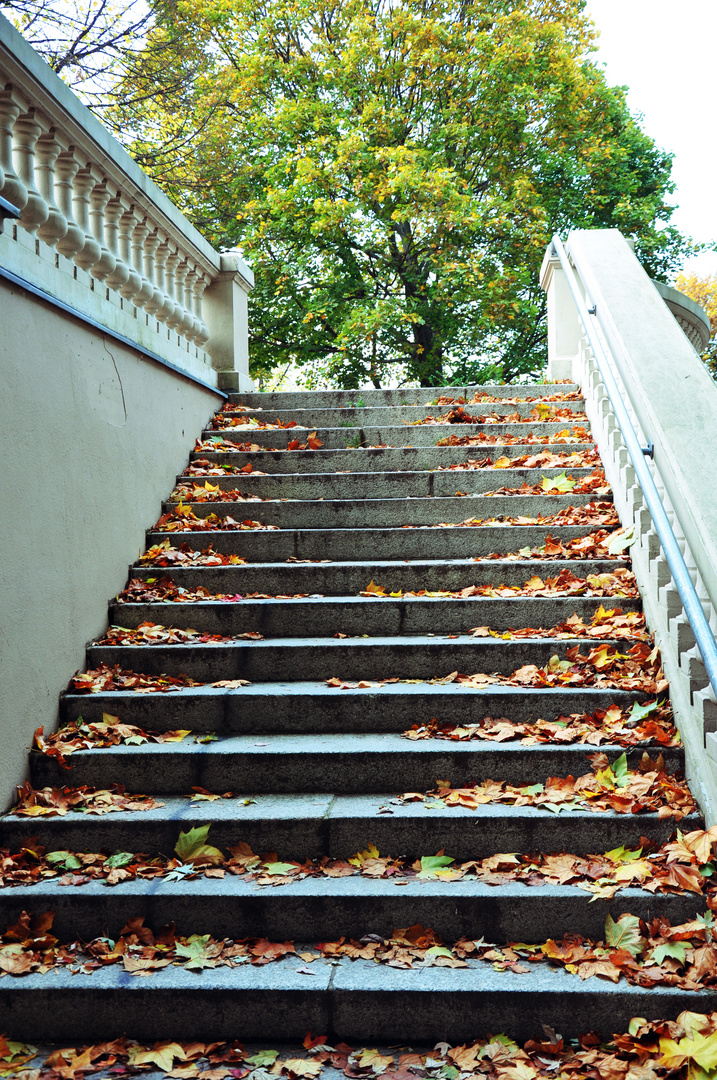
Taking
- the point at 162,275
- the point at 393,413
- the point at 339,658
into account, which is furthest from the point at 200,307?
the point at 339,658

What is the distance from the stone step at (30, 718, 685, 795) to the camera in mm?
3201

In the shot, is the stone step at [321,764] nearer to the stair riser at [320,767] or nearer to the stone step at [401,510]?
the stair riser at [320,767]

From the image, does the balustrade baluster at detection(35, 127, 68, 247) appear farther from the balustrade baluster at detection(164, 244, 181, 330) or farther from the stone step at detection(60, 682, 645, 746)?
the stone step at detection(60, 682, 645, 746)

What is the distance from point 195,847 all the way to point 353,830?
583mm

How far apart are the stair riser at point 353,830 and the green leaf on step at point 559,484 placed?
257cm

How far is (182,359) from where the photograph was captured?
5965mm

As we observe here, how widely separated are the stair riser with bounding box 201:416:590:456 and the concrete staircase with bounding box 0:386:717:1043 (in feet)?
2.52

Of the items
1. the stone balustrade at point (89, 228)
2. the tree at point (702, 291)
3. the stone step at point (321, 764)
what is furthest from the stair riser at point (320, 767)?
the tree at point (702, 291)

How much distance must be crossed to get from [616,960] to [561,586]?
202 centimetres

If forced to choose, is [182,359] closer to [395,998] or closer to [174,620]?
[174,620]

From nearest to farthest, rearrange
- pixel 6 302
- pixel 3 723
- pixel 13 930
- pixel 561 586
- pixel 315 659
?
pixel 13 930, pixel 3 723, pixel 6 302, pixel 315 659, pixel 561 586

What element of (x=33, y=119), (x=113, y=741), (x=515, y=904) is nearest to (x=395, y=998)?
(x=515, y=904)

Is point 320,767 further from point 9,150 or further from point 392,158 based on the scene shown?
point 392,158

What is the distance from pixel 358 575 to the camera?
449cm
